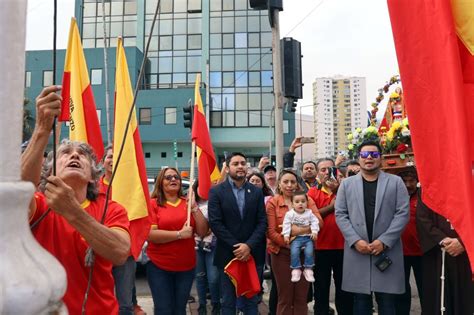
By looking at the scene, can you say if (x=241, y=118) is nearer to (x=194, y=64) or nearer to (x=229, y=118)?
(x=229, y=118)

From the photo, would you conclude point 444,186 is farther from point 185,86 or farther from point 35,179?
point 185,86

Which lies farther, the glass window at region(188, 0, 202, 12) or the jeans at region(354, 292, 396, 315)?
the glass window at region(188, 0, 202, 12)

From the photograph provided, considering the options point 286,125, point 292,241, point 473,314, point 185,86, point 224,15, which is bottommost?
point 473,314

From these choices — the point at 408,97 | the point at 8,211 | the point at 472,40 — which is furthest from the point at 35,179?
the point at 472,40

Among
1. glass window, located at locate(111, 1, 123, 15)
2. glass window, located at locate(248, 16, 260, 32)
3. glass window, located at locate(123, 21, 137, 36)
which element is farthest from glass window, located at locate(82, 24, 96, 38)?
glass window, located at locate(248, 16, 260, 32)

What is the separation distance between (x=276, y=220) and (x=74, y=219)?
339cm

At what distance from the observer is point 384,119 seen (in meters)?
7.58

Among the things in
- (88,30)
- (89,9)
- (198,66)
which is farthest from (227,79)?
(89,9)

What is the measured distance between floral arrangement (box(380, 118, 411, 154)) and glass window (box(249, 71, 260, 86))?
3224cm

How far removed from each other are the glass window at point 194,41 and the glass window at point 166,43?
1.63 metres

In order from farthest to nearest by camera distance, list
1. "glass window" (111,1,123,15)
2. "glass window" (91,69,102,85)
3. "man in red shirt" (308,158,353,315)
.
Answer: "glass window" (111,1,123,15)
"glass window" (91,69,102,85)
"man in red shirt" (308,158,353,315)

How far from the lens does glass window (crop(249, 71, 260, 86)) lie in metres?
37.6

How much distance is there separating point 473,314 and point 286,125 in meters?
33.9

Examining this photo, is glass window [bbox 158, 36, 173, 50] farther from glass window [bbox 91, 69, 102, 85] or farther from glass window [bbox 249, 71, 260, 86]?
glass window [bbox 249, 71, 260, 86]
